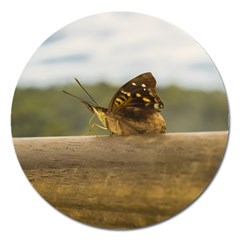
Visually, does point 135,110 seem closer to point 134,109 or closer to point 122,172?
A: point 134,109

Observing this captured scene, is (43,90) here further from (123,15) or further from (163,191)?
(163,191)

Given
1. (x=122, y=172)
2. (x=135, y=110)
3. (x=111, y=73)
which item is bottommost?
(x=122, y=172)

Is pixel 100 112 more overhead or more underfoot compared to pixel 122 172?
more overhead

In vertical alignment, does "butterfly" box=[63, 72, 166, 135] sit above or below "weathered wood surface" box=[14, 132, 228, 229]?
above

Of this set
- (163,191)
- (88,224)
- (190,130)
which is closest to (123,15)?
(190,130)

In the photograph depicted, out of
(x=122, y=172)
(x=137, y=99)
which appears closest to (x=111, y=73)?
(x=137, y=99)

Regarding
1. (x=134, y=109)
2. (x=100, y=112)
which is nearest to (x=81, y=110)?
(x=100, y=112)
